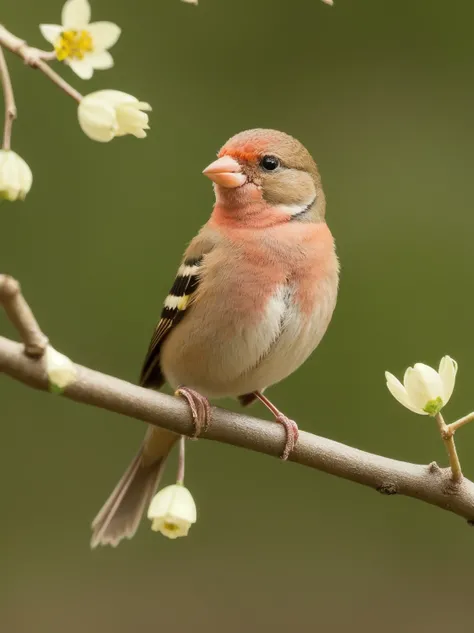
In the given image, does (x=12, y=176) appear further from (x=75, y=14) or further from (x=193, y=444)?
(x=193, y=444)

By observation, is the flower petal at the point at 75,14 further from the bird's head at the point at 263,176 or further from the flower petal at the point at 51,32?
the bird's head at the point at 263,176

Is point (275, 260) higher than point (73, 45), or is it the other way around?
point (73, 45)

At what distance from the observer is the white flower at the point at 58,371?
4.91ft

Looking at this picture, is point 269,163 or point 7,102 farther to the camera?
point 269,163

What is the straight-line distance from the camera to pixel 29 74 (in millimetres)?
4957

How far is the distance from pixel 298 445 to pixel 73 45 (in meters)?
0.95

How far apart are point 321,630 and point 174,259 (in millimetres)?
1787

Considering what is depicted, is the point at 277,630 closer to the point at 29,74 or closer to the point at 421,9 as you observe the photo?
the point at 29,74

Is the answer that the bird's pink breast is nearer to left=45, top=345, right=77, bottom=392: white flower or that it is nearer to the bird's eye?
the bird's eye

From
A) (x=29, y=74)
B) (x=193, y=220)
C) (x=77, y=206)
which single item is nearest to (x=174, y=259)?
(x=193, y=220)

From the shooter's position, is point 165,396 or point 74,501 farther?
point 74,501

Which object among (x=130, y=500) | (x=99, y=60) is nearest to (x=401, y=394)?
(x=99, y=60)

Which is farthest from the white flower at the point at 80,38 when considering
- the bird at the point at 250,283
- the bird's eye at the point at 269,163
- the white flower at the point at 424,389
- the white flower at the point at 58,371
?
the bird's eye at the point at 269,163

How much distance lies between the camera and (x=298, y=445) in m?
2.08
